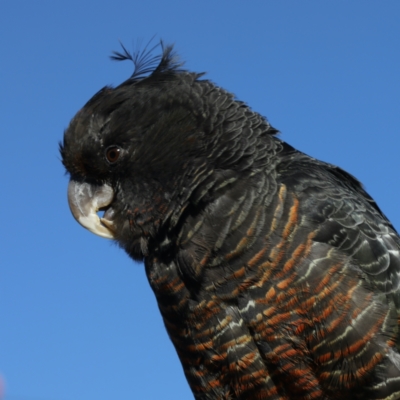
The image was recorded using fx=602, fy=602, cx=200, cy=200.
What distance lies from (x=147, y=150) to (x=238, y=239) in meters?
1.34

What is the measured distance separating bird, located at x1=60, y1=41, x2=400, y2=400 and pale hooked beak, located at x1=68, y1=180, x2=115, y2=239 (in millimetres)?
15

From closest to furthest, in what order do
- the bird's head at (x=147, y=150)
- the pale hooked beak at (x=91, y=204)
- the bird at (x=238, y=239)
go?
the bird at (x=238, y=239), the bird's head at (x=147, y=150), the pale hooked beak at (x=91, y=204)

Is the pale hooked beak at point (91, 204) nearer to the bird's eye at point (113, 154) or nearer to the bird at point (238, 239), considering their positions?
the bird at point (238, 239)

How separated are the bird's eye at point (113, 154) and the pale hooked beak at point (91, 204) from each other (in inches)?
11.5

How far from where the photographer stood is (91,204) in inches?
248

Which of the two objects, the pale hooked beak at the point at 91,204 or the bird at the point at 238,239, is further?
the pale hooked beak at the point at 91,204

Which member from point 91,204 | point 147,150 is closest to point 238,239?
point 147,150

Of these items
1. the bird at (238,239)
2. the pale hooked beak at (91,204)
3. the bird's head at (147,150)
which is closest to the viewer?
the bird at (238,239)

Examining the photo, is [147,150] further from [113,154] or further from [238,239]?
[238,239]

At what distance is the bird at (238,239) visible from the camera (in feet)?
17.3

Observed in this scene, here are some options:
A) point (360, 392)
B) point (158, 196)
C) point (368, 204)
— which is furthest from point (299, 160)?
point (360, 392)

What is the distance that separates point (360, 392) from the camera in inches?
210

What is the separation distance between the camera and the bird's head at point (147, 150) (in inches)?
229

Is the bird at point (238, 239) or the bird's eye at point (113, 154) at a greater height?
the bird's eye at point (113, 154)
